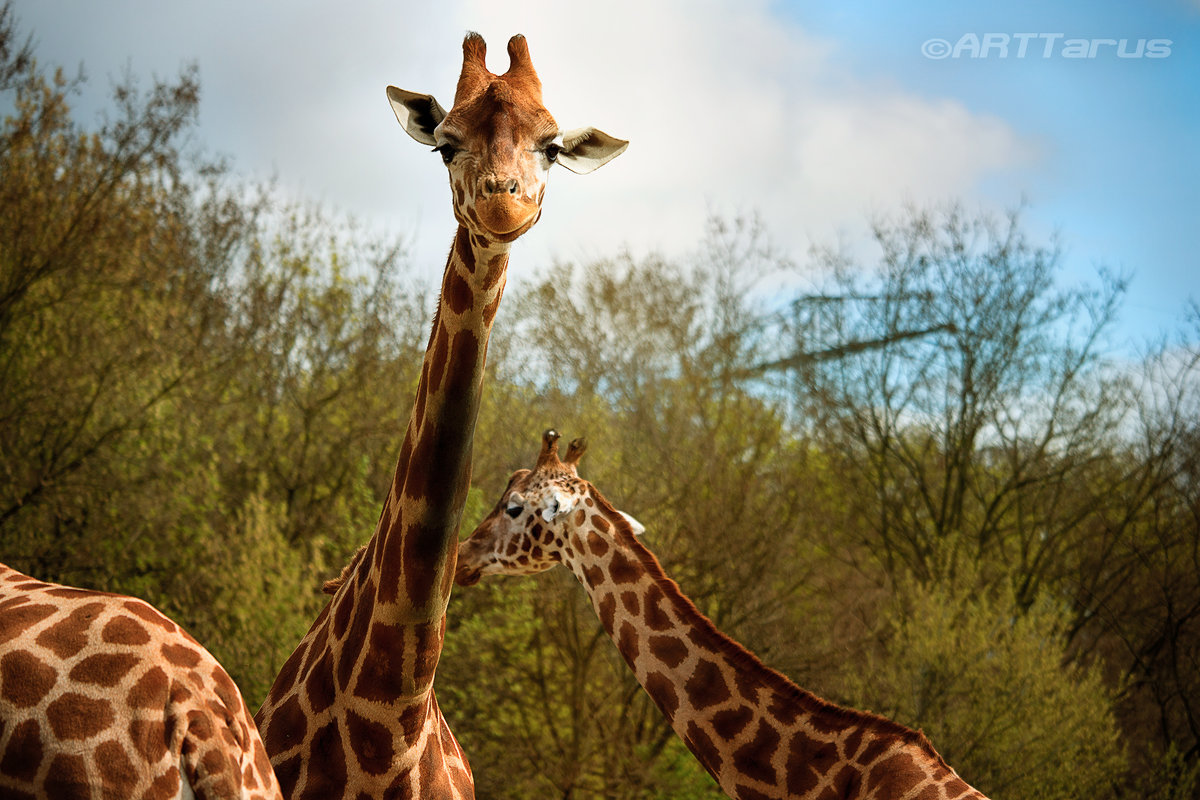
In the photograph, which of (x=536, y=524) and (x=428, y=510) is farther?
(x=536, y=524)

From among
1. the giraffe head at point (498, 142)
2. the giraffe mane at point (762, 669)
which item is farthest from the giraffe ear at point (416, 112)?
the giraffe mane at point (762, 669)

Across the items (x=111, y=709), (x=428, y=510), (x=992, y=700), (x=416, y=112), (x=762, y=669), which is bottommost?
(x=111, y=709)

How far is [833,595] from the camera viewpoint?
16609mm

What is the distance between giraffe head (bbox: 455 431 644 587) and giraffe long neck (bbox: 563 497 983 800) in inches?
17.8

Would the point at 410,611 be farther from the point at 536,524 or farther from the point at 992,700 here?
the point at 992,700

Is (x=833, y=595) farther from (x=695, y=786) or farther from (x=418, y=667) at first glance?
(x=418, y=667)

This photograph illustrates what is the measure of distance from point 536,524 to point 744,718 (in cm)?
194

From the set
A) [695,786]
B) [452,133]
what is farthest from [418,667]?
[695,786]

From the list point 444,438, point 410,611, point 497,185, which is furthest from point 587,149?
point 410,611

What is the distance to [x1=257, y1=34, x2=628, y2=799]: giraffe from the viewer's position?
308 cm

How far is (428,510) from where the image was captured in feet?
10.8

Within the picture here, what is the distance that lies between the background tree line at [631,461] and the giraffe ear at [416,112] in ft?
29.9

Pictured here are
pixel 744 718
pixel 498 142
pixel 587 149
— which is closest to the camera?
pixel 498 142

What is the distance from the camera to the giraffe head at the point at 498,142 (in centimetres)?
287
